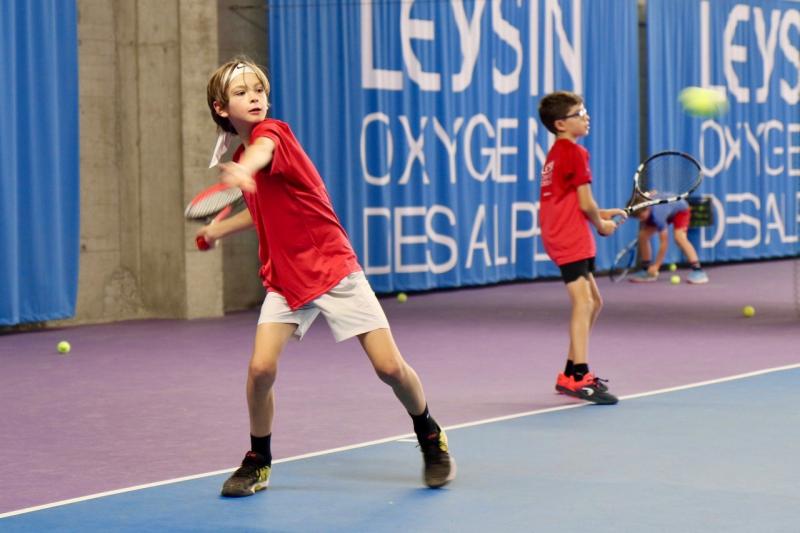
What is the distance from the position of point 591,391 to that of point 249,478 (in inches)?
85.6

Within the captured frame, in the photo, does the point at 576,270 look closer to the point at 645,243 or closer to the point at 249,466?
the point at 249,466

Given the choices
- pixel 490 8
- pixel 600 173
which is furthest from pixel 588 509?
pixel 600 173

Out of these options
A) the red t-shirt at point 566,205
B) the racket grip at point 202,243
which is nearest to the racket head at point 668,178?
the red t-shirt at point 566,205

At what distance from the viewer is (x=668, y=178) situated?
9.01m

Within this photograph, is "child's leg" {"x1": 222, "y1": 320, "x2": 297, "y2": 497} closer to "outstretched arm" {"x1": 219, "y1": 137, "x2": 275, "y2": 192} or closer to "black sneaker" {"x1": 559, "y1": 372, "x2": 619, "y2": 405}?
"outstretched arm" {"x1": 219, "y1": 137, "x2": 275, "y2": 192}

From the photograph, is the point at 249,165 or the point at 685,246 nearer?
the point at 249,165

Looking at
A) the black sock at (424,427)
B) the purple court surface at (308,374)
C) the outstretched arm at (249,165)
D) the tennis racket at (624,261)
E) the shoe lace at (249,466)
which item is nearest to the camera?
the outstretched arm at (249,165)

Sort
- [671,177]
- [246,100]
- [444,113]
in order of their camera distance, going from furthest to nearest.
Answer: [444,113]
[671,177]
[246,100]

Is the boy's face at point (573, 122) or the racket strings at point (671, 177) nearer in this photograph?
the boy's face at point (573, 122)

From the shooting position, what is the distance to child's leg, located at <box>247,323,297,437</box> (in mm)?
4371

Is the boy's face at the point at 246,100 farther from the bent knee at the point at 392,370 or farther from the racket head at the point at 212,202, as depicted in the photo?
the bent knee at the point at 392,370

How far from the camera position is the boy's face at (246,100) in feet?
14.1

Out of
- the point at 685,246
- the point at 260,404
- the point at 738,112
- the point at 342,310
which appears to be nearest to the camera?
the point at 342,310

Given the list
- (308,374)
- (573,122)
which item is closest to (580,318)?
(573,122)
